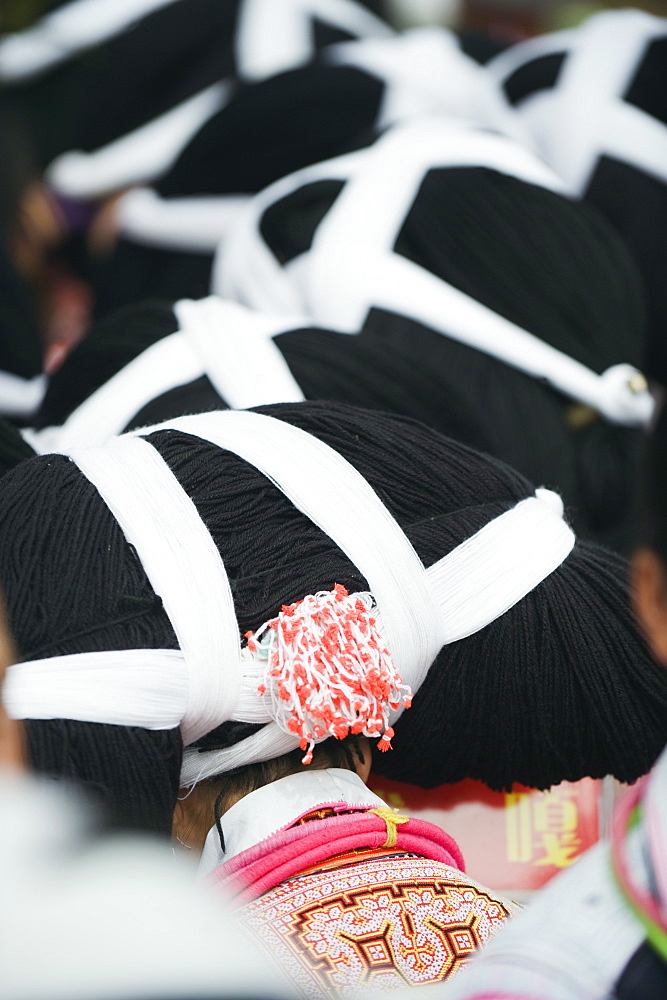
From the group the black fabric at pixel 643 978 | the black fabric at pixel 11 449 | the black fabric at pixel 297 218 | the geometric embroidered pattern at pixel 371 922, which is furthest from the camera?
the black fabric at pixel 297 218

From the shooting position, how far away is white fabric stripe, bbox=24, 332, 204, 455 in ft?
2.94

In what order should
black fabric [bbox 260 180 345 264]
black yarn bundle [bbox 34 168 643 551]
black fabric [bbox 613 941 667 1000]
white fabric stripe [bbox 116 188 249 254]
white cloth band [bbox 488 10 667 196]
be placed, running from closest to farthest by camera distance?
black fabric [bbox 613 941 667 1000]
black yarn bundle [bbox 34 168 643 551]
black fabric [bbox 260 180 345 264]
white cloth band [bbox 488 10 667 196]
white fabric stripe [bbox 116 188 249 254]

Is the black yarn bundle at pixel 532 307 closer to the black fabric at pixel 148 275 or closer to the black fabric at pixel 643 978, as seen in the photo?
the black fabric at pixel 148 275

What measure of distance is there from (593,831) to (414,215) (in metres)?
0.54

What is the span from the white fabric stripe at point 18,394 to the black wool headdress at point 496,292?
318mm

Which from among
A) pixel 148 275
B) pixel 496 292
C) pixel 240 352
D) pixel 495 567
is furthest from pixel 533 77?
pixel 495 567

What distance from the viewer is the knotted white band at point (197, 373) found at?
87 centimetres

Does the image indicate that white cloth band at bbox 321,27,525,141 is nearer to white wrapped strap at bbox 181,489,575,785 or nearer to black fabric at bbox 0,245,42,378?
black fabric at bbox 0,245,42,378

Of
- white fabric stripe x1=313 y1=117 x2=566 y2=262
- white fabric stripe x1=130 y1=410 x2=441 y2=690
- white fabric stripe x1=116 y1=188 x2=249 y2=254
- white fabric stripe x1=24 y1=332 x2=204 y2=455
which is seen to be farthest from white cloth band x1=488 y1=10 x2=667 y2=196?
white fabric stripe x1=130 y1=410 x2=441 y2=690

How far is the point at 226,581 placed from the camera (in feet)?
2.19

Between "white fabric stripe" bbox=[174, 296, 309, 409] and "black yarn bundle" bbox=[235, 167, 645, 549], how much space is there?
0.31ft

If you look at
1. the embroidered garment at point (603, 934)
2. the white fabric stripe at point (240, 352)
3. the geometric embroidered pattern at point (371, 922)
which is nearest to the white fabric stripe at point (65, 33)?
the white fabric stripe at point (240, 352)

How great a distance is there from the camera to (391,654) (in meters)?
0.69

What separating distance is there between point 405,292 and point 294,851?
1.70 ft
